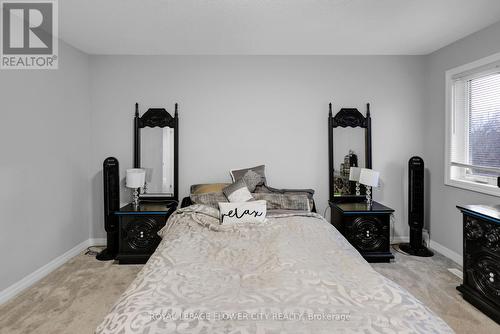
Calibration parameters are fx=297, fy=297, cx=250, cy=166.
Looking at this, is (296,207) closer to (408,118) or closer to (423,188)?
(423,188)

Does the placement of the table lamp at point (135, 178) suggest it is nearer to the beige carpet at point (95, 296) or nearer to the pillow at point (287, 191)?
the beige carpet at point (95, 296)

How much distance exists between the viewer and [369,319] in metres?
1.34

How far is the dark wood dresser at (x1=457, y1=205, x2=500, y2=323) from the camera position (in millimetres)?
2387

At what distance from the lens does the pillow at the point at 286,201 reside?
3508mm

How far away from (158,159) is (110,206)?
84cm

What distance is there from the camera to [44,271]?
3223 mm

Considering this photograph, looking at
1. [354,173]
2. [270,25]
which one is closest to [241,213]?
[354,173]

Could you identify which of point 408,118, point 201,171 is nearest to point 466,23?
point 408,118

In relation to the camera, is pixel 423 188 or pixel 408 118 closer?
pixel 423 188

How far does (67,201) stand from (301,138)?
3.11m

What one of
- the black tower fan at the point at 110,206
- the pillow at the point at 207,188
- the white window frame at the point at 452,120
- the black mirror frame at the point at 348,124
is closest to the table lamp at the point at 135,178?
the black tower fan at the point at 110,206

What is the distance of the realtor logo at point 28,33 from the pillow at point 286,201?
2.78 metres

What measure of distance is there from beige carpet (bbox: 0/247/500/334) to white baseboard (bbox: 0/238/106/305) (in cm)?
6

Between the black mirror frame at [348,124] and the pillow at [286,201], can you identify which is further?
the black mirror frame at [348,124]
